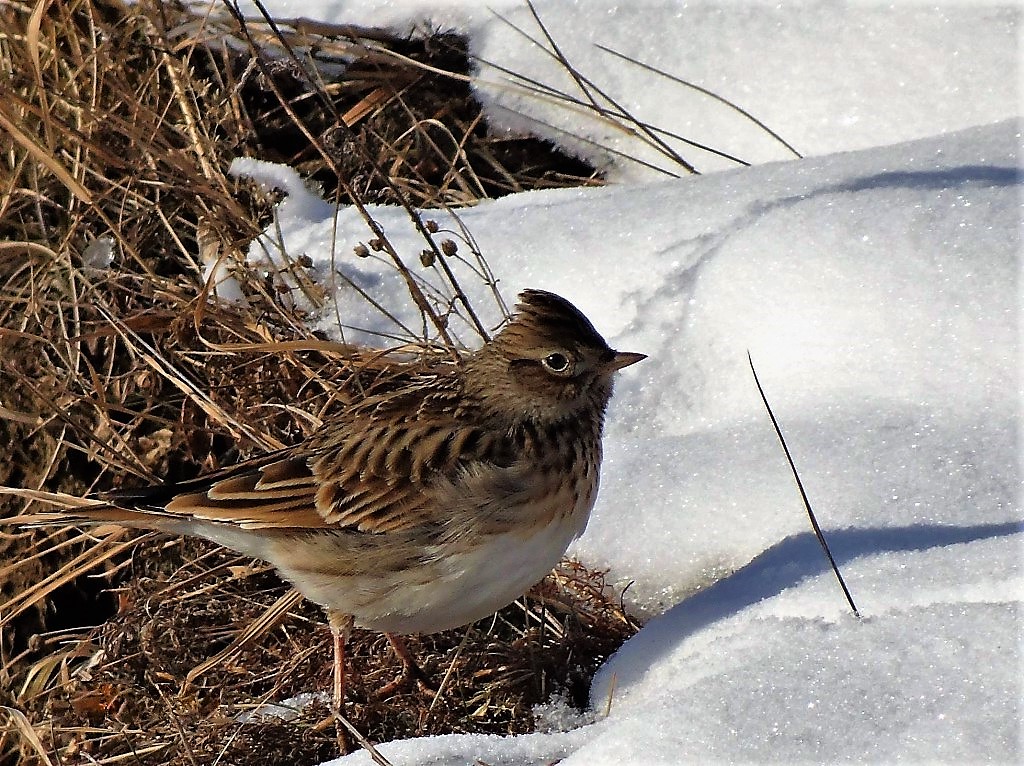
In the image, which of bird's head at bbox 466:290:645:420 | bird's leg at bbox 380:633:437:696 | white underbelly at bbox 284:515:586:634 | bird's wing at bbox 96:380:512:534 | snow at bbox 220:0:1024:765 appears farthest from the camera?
bird's leg at bbox 380:633:437:696

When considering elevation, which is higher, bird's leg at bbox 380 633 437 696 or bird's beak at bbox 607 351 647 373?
bird's beak at bbox 607 351 647 373

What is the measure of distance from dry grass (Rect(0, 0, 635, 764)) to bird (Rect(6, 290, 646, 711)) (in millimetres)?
422

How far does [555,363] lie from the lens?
403cm

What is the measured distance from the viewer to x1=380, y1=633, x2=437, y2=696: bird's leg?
13.7ft

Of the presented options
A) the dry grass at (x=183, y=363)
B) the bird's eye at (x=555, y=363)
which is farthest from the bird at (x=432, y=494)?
the dry grass at (x=183, y=363)

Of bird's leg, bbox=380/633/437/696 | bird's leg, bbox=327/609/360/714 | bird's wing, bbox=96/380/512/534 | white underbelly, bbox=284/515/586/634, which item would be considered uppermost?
bird's wing, bbox=96/380/512/534

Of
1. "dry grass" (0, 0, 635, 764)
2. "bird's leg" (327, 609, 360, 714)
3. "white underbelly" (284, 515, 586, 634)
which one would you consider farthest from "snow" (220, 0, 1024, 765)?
"bird's leg" (327, 609, 360, 714)

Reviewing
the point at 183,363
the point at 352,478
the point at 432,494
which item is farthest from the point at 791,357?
the point at 183,363

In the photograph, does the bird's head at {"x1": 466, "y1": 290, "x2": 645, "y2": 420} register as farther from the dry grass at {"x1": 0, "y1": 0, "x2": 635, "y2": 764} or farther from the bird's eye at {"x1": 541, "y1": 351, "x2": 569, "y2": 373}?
the dry grass at {"x1": 0, "y1": 0, "x2": 635, "y2": 764}

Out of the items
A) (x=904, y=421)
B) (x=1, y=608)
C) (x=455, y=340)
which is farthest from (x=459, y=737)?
(x=1, y=608)

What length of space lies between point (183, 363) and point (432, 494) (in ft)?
6.24

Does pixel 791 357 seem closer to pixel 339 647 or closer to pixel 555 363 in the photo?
pixel 555 363

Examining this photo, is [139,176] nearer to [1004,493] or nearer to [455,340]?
[455,340]

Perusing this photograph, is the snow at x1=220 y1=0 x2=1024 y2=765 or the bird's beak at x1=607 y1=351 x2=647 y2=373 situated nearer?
the snow at x1=220 y1=0 x2=1024 y2=765
